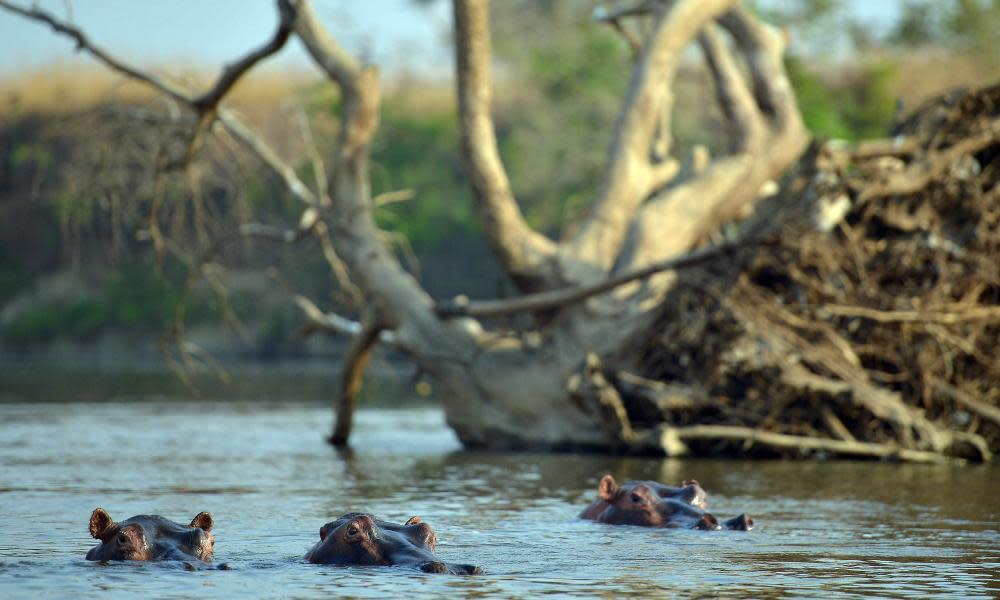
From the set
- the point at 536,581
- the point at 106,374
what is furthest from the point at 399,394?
the point at 536,581

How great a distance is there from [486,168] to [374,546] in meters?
8.38

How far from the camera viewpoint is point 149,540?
7.90 meters

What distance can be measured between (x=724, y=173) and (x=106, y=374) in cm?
1623

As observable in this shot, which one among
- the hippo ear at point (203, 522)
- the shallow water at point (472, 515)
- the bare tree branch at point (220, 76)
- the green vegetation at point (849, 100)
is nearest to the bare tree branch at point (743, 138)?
the shallow water at point (472, 515)

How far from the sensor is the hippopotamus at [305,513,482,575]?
789 centimetres

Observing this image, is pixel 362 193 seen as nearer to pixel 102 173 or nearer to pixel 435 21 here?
pixel 102 173

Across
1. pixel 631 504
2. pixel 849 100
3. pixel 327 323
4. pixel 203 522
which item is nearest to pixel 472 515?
pixel 631 504

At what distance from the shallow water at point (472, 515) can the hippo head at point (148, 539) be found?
0.10m

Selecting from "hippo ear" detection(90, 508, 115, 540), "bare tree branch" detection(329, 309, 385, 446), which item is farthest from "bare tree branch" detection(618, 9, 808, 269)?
"hippo ear" detection(90, 508, 115, 540)

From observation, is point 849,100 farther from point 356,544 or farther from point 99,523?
point 99,523

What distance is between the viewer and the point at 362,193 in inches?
642

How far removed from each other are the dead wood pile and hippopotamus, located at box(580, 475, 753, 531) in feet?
15.3

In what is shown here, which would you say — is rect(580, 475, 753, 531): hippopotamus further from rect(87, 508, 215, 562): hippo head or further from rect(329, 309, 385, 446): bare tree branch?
rect(329, 309, 385, 446): bare tree branch

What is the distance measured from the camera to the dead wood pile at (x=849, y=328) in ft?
47.8
